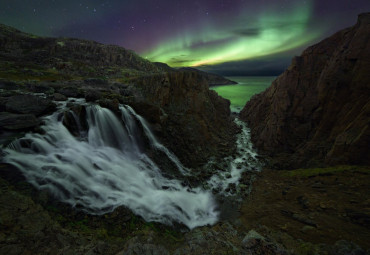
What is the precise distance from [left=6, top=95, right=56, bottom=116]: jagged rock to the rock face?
27630mm

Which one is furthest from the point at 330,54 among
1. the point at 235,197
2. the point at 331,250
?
the point at 331,250

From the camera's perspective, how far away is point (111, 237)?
25.7ft

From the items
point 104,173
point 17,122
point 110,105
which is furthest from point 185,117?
point 17,122

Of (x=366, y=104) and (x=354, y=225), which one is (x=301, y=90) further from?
(x=354, y=225)

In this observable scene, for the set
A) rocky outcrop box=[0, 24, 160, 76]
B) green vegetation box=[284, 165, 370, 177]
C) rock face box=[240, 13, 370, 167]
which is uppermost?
rocky outcrop box=[0, 24, 160, 76]

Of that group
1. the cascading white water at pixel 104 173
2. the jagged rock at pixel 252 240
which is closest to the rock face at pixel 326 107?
the jagged rock at pixel 252 240

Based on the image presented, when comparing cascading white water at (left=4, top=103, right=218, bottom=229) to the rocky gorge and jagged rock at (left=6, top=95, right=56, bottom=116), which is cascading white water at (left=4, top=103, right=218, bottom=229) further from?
jagged rock at (left=6, top=95, right=56, bottom=116)

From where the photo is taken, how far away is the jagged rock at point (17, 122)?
40.7ft

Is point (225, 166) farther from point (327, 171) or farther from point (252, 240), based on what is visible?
point (252, 240)

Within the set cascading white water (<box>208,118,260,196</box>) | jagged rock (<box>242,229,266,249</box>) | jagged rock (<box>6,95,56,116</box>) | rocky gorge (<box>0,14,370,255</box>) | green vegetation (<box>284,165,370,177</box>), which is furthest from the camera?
cascading white water (<box>208,118,260,196</box>)

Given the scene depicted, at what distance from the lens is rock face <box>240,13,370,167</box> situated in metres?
14.3

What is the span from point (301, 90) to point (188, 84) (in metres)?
17.7

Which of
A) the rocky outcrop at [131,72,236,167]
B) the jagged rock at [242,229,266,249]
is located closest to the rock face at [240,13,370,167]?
the rocky outcrop at [131,72,236,167]

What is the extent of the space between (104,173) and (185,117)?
15648mm
